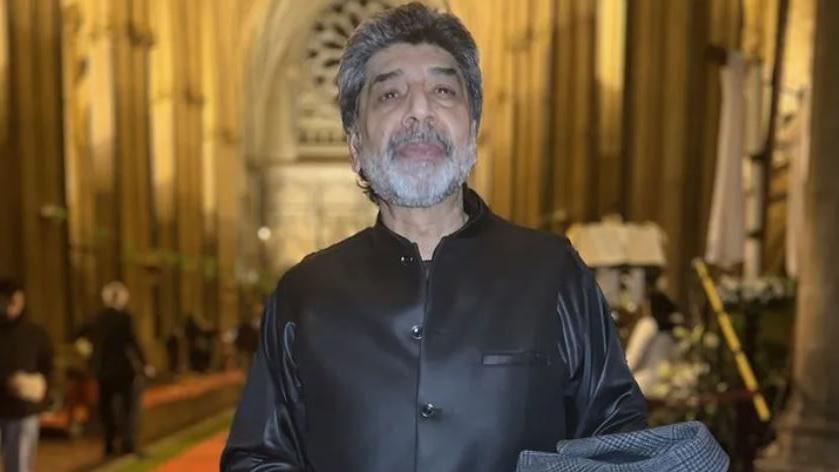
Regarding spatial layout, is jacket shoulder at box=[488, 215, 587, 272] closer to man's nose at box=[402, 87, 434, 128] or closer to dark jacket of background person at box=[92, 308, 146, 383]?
man's nose at box=[402, 87, 434, 128]

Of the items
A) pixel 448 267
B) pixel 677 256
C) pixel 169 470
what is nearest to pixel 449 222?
pixel 448 267

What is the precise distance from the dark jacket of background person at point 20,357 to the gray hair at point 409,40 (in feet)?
18.9

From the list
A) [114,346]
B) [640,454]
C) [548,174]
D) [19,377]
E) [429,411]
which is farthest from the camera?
[548,174]

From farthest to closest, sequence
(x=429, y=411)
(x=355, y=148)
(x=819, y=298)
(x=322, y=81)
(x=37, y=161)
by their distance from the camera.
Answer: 1. (x=322, y=81)
2. (x=37, y=161)
3. (x=819, y=298)
4. (x=355, y=148)
5. (x=429, y=411)

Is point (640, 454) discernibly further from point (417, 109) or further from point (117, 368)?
point (117, 368)

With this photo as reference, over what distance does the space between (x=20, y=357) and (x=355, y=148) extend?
18.8 ft

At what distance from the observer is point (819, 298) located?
222 inches

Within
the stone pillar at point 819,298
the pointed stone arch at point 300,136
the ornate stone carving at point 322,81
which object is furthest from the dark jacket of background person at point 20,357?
the ornate stone carving at point 322,81

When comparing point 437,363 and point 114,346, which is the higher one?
point 437,363

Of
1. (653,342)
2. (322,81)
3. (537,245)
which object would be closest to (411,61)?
(537,245)

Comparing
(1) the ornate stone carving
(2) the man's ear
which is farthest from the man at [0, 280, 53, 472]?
(1) the ornate stone carving

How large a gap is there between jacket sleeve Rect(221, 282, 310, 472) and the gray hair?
1.27 ft

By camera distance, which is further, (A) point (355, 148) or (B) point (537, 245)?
(A) point (355, 148)

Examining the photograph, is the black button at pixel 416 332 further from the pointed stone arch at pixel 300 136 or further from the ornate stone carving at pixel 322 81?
the ornate stone carving at pixel 322 81
